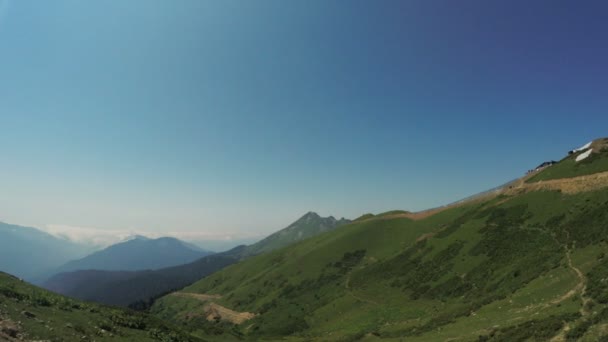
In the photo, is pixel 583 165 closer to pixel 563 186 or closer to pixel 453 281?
pixel 563 186

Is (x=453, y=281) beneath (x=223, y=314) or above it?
above

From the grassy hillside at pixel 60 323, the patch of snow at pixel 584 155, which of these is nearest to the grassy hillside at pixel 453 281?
the patch of snow at pixel 584 155

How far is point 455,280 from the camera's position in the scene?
2566 inches

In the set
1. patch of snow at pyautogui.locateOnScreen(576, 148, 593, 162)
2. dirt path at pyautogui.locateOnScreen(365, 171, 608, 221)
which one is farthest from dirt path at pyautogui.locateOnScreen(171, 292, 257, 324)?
patch of snow at pyautogui.locateOnScreen(576, 148, 593, 162)

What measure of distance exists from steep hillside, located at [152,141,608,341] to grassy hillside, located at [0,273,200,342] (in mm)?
33565

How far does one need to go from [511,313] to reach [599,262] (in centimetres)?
1362

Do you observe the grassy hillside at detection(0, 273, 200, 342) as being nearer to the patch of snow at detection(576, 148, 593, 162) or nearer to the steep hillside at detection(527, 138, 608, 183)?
the steep hillside at detection(527, 138, 608, 183)

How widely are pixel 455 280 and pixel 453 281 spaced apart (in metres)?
0.44

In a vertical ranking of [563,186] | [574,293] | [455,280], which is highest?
[563,186]

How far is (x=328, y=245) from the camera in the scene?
449 ft

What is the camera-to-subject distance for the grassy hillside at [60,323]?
20.1 meters

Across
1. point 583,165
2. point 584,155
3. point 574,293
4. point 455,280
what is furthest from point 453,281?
point 584,155

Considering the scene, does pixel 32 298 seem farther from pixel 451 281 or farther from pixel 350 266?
pixel 350 266

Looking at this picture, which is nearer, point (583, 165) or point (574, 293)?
point (574, 293)
